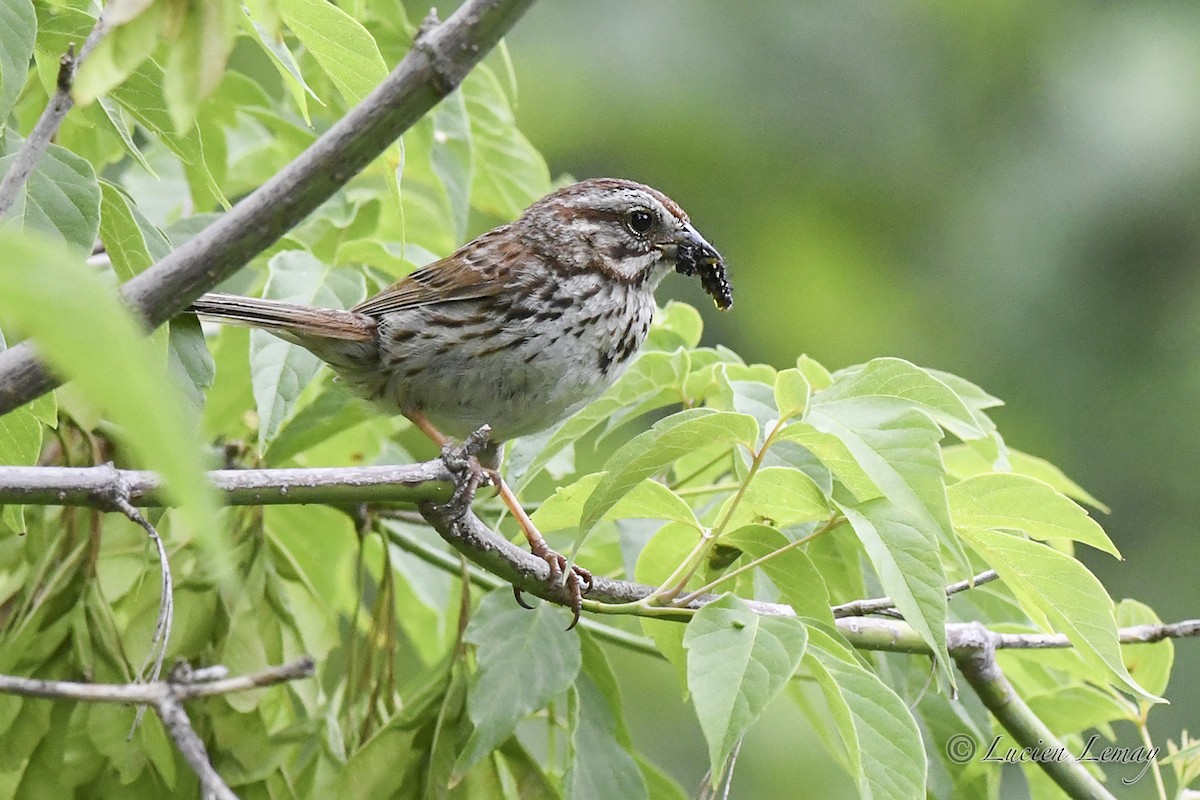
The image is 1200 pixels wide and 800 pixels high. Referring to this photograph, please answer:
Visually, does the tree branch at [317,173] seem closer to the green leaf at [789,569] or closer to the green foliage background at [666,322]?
the green foliage background at [666,322]

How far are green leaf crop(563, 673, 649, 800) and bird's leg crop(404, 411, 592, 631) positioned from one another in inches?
7.0

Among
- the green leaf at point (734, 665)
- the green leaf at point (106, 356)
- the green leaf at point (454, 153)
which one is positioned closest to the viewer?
the green leaf at point (106, 356)

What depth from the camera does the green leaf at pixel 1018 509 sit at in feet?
6.73

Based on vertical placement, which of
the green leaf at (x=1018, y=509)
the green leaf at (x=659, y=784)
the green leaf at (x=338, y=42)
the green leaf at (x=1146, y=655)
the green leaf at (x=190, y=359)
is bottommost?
the green leaf at (x=659, y=784)

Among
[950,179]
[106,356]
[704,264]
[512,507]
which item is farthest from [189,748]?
[950,179]

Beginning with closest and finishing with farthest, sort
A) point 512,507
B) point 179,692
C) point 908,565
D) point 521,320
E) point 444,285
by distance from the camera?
1. point 179,692
2. point 908,565
3. point 512,507
4. point 521,320
5. point 444,285

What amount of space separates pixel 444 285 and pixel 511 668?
4.57 ft

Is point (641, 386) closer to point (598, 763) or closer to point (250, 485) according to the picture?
point (598, 763)

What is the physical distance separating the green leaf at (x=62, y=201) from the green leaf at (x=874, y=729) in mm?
1207

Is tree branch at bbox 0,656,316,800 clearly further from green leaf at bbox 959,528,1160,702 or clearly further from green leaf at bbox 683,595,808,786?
green leaf at bbox 959,528,1160,702

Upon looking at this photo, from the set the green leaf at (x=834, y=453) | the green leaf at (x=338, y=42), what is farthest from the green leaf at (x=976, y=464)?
the green leaf at (x=338, y=42)

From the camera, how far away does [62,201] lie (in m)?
1.95

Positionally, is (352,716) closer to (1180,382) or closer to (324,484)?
(324,484)

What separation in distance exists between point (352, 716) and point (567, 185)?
1.65m
